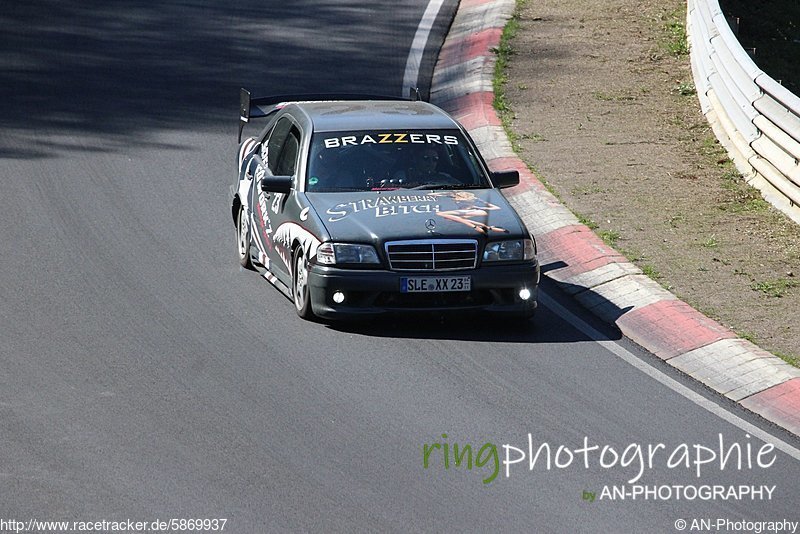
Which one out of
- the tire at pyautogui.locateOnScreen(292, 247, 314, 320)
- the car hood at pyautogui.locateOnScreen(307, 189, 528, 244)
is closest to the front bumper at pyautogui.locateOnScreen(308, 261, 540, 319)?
the tire at pyautogui.locateOnScreen(292, 247, 314, 320)

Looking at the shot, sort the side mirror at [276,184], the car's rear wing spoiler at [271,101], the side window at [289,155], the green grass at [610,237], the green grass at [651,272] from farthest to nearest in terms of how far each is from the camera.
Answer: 1. the car's rear wing spoiler at [271,101]
2. the green grass at [610,237]
3. the green grass at [651,272]
4. the side window at [289,155]
5. the side mirror at [276,184]

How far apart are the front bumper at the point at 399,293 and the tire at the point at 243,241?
5.98 ft

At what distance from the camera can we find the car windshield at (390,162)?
1126cm

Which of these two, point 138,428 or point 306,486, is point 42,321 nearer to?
point 138,428

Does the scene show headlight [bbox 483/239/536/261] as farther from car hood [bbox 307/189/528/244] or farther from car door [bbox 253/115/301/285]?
car door [bbox 253/115/301/285]

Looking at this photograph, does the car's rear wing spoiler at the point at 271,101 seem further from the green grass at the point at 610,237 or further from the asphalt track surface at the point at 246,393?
the green grass at the point at 610,237

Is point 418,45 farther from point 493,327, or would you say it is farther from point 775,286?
point 493,327

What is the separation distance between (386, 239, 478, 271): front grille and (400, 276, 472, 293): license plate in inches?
3.5

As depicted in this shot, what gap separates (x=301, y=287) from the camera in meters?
10.7

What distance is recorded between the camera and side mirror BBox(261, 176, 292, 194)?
11188 millimetres

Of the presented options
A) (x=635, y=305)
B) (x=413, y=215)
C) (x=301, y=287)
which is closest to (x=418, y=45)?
(x=635, y=305)

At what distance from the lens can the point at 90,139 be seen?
53.1 ft

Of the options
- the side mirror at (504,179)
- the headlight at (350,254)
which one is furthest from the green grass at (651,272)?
the headlight at (350,254)

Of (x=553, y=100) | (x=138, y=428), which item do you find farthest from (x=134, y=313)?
(x=553, y=100)
